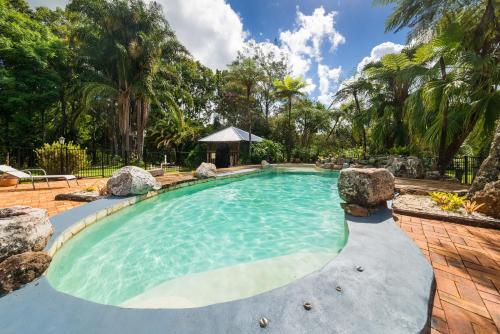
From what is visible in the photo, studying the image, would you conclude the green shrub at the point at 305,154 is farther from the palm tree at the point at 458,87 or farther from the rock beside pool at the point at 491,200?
the rock beside pool at the point at 491,200

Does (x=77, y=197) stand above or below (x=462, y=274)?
above

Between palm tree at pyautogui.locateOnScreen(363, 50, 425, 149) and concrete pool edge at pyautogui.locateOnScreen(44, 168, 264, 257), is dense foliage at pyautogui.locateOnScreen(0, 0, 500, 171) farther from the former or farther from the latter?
concrete pool edge at pyautogui.locateOnScreen(44, 168, 264, 257)

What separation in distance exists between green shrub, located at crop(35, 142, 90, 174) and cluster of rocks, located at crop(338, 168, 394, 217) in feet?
35.2

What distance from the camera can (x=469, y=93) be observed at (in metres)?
6.96

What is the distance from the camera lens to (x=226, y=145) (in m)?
18.7

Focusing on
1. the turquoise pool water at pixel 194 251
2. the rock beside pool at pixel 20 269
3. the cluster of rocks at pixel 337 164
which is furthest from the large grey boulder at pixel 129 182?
the cluster of rocks at pixel 337 164

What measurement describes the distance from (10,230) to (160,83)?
17.2 m

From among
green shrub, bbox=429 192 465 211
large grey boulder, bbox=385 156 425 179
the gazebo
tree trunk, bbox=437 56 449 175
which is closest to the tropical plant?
green shrub, bbox=429 192 465 211

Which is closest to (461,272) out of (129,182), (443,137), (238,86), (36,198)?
(129,182)

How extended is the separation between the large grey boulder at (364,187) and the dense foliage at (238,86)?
494 cm

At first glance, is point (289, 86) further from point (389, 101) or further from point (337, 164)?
point (389, 101)

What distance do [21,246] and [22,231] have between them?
159mm

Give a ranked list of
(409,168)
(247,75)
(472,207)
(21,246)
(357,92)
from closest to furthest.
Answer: (21,246) → (472,207) → (409,168) → (357,92) → (247,75)

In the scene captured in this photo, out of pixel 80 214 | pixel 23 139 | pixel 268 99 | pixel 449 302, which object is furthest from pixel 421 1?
pixel 23 139
